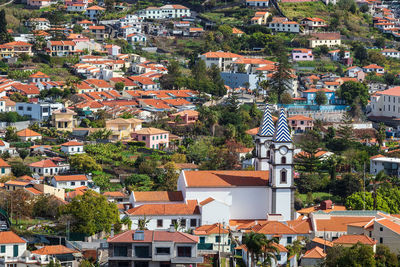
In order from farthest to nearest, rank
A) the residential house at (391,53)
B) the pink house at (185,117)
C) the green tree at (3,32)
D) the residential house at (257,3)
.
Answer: the residential house at (257,3), the residential house at (391,53), the green tree at (3,32), the pink house at (185,117)

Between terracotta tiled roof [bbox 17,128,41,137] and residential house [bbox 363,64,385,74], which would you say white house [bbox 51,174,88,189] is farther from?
residential house [bbox 363,64,385,74]

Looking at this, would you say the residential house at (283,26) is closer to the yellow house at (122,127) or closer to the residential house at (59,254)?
the yellow house at (122,127)

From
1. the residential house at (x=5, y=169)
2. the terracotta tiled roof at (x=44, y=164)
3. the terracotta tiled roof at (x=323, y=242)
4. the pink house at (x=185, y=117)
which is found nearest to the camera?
the terracotta tiled roof at (x=323, y=242)

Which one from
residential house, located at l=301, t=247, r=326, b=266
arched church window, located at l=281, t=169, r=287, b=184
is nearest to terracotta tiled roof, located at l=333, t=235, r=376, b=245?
residential house, located at l=301, t=247, r=326, b=266

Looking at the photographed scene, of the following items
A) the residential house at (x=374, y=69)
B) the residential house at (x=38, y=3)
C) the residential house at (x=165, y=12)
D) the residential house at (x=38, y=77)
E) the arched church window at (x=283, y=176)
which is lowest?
the arched church window at (x=283, y=176)

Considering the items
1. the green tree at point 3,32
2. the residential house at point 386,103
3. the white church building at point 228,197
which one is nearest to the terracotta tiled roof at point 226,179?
the white church building at point 228,197

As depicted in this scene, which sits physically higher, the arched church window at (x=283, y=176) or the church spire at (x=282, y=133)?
the church spire at (x=282, y=133)

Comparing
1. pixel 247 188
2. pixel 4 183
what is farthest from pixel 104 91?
pixel 247 188
